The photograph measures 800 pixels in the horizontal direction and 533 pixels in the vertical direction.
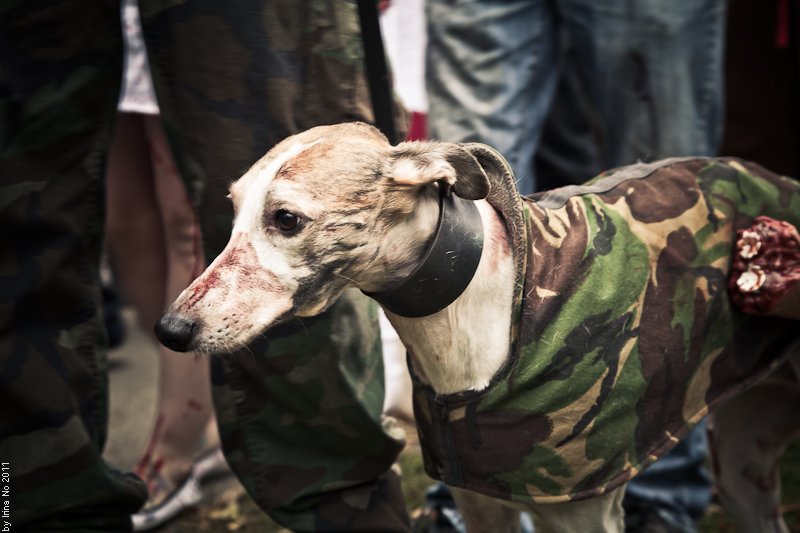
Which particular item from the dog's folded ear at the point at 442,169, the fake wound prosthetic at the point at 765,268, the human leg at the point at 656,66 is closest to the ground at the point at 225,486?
the fake wound prosthetic at the point at 765,268

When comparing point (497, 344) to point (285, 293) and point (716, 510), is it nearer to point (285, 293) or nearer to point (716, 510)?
point (285, 293)

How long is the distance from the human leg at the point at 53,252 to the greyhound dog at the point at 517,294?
63cm

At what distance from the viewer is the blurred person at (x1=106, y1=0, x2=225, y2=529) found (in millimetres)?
2396

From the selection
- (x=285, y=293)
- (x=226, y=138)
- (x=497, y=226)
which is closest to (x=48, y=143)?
(x=226, y=138)

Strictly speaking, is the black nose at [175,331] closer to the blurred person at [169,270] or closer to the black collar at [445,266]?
the black collar at [445,266]

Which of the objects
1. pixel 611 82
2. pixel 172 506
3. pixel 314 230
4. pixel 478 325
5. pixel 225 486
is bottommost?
pixel 225 486

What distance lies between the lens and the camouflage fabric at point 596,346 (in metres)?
1.38

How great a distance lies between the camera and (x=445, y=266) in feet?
4.29

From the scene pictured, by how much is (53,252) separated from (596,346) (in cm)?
133

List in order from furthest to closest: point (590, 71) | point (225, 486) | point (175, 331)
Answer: point (225, 486)
point (590, 71)
point (175, 331)

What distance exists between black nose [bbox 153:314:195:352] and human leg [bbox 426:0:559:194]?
1.42 meters

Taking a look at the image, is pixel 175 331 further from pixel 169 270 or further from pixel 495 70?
pixel 495 70

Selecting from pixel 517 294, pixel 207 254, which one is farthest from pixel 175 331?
pixel 517 294

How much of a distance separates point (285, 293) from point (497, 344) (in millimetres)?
446
